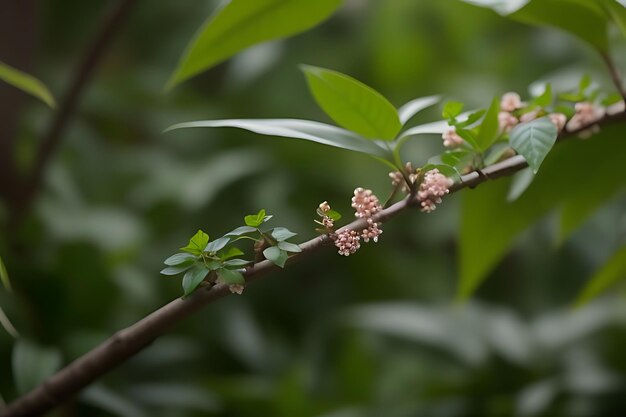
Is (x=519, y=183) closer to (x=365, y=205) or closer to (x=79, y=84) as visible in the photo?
(x=365, y=205)

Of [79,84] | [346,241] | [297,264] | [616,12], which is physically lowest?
[346,241]

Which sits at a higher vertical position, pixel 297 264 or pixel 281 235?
pixel 297 264

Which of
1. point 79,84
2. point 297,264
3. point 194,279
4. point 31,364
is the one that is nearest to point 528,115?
point 194,279

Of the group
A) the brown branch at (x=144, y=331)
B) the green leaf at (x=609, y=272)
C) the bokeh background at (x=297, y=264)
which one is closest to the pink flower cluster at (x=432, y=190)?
the brown branch at (x=144, y=331)

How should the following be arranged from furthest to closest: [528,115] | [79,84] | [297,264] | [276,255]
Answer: [297,264] → [79,84] → [528,115] → [276,255]

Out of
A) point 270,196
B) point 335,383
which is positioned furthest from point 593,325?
point 270,196

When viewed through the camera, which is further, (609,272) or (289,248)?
(609,272)

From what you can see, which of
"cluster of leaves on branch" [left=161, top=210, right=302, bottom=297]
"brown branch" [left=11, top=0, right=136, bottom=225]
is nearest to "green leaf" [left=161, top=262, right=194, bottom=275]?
"cluster of leaves on branch" [left=161, top=210, right=302, bottom=297]

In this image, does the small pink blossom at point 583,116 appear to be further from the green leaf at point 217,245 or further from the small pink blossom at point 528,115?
A: the green leaf at point 217,245
